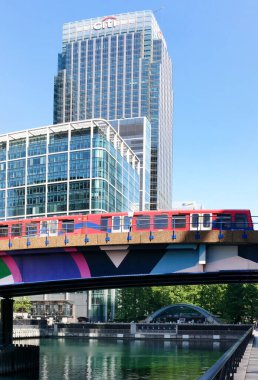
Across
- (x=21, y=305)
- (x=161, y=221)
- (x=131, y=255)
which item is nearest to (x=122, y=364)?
(x=161, y=221)

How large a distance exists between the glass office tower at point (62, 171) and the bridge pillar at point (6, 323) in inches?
3657

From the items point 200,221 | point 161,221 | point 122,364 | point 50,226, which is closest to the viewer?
point 200,221

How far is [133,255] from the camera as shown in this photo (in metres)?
35.7

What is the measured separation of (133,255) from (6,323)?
19026 millimetres

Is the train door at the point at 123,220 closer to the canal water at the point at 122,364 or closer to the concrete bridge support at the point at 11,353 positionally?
the concrete bridge support at the point at 11,353

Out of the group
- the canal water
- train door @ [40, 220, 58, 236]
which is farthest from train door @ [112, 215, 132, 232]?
the canal water

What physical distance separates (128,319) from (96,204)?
3087 centimetres

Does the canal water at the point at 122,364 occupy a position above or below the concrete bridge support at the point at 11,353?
below

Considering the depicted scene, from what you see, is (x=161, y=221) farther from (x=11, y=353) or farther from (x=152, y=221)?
(x=11, y=353)

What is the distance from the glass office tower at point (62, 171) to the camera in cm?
14500

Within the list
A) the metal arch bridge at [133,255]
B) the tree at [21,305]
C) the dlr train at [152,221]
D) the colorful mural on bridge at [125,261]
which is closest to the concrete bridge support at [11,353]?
the dlr train at [152,221]

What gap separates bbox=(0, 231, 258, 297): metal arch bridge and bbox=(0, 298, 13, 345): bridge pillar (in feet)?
43.7

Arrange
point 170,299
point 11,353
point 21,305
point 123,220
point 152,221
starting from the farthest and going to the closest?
point 21,305
point 170,299
point 11,353
point 152,221
point 123,220

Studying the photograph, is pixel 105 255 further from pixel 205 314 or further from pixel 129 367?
pixel 205 314
